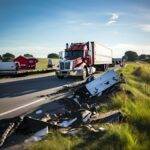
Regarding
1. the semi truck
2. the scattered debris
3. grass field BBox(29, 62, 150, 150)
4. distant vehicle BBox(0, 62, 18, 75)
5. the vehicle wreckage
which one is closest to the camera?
grass field BBox(29, 62, 150, 150)

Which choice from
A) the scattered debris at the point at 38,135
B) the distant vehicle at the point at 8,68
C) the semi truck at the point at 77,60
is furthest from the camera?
the distant vehicle at the point at 8,68

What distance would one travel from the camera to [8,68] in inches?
1342

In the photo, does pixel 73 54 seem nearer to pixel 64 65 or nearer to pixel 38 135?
pixel 64 65

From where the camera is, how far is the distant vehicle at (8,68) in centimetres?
3307

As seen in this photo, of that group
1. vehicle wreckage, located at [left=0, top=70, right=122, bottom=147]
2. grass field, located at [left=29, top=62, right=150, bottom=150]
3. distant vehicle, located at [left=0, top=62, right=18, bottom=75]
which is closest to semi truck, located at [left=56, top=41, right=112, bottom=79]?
distant vehicle, located at [left=0, top=62, right=18, bottom=75]

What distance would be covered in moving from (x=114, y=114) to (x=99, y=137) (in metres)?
2.32

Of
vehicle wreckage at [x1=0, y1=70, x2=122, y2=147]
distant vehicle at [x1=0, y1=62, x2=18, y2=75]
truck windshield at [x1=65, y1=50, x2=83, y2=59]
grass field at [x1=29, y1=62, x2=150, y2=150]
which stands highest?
truck windshield at [x1=65, y1=50, x2=83, y2=59]

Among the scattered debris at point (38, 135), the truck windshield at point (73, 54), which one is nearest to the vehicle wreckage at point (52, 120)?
the scattered debris at point (38, 135)

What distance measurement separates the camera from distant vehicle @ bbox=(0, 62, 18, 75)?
33.1 m

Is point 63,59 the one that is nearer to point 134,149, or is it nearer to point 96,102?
point 96,102

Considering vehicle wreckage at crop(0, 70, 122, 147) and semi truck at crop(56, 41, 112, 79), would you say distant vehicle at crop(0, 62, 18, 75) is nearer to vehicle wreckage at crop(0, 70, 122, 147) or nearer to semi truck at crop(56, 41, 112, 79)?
semi truck at crop(56, 41, 112, 79)

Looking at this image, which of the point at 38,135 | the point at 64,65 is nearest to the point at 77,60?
the point at 64,65

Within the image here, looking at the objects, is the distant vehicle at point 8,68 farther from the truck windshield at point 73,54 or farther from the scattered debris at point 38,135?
the scattered debris at point 38,135

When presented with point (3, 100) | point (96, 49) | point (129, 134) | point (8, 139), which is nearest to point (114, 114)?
point (129, 134)
